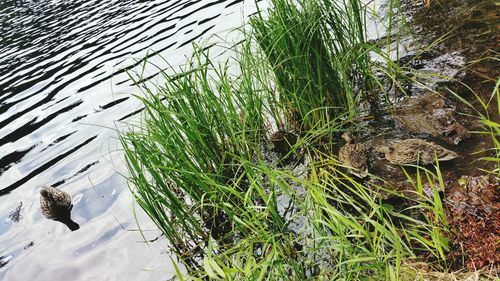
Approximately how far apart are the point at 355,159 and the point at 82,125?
7.09 meters

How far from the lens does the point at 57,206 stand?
6.12m

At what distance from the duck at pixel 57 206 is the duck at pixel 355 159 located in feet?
13.1

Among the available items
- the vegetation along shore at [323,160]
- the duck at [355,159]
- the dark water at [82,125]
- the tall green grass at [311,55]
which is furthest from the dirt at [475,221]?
the dark water at [82,125]

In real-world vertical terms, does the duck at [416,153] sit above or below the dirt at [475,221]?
above

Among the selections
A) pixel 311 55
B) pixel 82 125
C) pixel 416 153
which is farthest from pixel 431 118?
pixel 82 125

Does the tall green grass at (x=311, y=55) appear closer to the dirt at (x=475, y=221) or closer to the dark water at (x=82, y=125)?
the dark water at (x=82, y=125)

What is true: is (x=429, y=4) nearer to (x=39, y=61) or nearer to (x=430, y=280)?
(x=430, y=280)

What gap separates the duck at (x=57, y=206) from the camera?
6207mm

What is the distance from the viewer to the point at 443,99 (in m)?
5.20

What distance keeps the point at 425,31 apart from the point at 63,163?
6937mm

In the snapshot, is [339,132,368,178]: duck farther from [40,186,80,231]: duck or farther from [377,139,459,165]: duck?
[40,186,80,231]: duck

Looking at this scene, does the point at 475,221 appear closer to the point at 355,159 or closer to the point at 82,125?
the point at 355,159

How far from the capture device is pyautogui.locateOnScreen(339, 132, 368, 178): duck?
4.43 metres

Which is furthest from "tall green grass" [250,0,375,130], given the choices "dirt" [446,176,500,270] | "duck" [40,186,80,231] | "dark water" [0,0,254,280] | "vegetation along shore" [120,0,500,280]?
"duck" [40,186,80,231]
